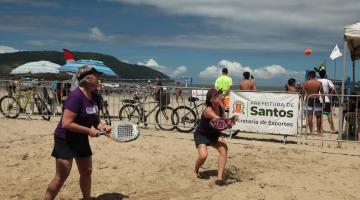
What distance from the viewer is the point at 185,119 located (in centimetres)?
1273

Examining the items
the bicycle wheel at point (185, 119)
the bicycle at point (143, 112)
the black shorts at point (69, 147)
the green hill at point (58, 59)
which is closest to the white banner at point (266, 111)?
the bicycle wheel at point (185, 119)

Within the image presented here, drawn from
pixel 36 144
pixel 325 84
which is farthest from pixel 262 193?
pixel 325 84

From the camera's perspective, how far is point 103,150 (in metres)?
9.46

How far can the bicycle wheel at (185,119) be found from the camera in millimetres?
12617

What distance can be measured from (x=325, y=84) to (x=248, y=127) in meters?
3.03

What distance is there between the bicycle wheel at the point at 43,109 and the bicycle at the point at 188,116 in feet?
15.1

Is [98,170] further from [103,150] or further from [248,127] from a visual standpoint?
[248,127]

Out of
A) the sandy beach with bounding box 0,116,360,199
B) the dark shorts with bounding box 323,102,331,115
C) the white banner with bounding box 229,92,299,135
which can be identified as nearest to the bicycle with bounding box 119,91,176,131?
the sandy beach with bounding box 0,116,360,199

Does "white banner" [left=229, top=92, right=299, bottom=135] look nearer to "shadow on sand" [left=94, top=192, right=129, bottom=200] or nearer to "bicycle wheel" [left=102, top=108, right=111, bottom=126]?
"bicycle wheel" [left=102, top=108, right=111, bottom=126]

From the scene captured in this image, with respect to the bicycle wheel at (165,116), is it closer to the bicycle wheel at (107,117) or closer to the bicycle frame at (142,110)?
the bicycle frame at (142,110)

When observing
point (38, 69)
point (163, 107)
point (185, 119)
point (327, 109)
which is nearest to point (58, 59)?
point (38, 69)

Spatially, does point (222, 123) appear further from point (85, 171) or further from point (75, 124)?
point (75, 124)

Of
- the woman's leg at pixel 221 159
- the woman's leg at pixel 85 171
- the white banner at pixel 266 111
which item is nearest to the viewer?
the woman's leg at pixel 85 171

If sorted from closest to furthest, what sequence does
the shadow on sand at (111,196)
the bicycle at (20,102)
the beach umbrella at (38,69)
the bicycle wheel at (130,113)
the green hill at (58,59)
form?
the shadow on sand at (111,196) < the bicycle wheel at (130,113) < the bicycle at (20,102) < the beach umbrella at (38,69) < the green hill at (58,59)
